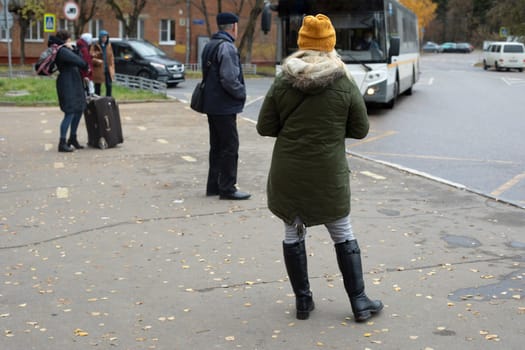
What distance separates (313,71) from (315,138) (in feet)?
1.26

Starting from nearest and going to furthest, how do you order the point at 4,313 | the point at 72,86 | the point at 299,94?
the point at 299,94
the point at 4,313
the point at 72,86

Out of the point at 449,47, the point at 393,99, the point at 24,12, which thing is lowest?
the point at 393,99

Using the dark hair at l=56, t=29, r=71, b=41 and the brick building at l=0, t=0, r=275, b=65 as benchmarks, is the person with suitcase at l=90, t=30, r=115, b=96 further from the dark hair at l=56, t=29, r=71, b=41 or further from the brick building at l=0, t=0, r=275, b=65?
the brick building at l=0, t=0, r=275, b=65

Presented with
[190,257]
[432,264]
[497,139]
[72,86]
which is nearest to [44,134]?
[72,86]

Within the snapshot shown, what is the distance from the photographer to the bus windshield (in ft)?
62.0

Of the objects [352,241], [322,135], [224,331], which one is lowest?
[224,331]

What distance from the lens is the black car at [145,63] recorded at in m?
31.1

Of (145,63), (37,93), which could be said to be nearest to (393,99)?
(37,93)

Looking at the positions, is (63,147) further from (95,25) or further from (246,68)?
(95,25)

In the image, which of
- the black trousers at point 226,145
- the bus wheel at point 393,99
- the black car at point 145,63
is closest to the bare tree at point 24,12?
the black car at point 145,63

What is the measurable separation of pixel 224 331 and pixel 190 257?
1.68m

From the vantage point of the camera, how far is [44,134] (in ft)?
49.7

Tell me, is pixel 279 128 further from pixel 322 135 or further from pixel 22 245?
pixel 22 245

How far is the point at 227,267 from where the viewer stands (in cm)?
613
